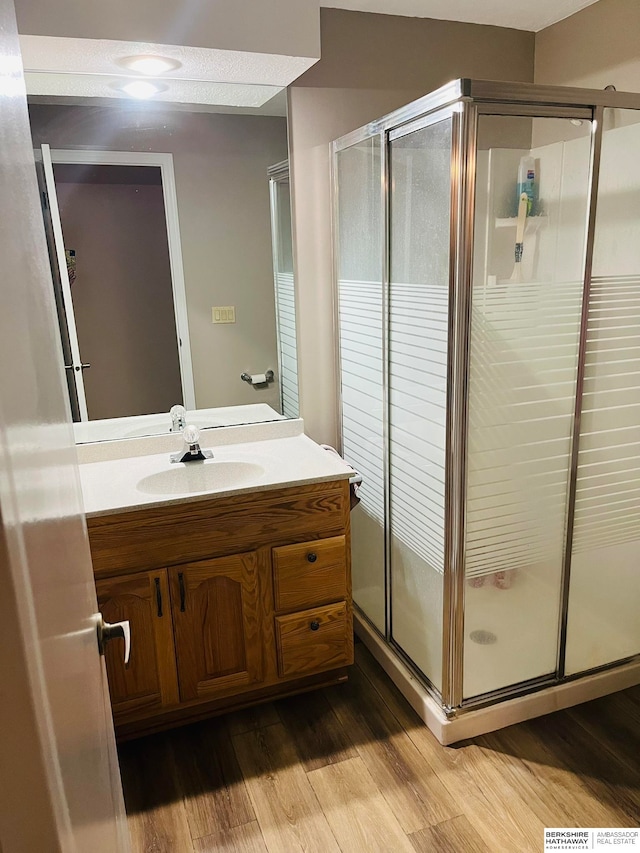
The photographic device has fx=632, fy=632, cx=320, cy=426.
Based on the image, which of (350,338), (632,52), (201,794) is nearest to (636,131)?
(632,52)

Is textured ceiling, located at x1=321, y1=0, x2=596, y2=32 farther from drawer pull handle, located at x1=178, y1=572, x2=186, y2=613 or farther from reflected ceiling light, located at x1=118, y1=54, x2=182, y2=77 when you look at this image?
drawer pull handle, located at x1=178, y1=572, x2=186, y2=613

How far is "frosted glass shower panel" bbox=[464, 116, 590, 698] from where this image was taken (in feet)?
5.60

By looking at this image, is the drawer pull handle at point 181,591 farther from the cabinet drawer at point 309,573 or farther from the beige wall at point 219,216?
the beige wall at point 219,216

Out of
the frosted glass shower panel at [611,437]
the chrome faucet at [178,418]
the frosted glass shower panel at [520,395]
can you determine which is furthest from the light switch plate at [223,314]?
the frosted glass shower panel at [611,437]

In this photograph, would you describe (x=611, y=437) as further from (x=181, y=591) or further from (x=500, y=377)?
(x=181, y=591)

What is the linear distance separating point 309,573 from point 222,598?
0.29 metres

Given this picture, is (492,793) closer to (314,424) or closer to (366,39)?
(314,424)

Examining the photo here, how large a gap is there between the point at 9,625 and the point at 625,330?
6.24ft

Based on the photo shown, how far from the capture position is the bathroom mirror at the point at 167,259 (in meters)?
2.03

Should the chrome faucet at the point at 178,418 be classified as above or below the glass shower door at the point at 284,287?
below

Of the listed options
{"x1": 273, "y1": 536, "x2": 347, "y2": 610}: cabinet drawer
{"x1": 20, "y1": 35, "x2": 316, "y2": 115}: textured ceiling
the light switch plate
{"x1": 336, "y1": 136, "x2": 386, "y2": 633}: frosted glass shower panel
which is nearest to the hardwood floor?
{"x1": 273, "y1": 536, "x2": 347, "y2": 610}: cabinet drawer

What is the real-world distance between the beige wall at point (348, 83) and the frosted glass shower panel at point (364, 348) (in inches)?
3.3

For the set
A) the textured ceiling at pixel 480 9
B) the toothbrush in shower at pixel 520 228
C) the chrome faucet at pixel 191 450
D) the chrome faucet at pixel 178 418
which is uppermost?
the textured ceiling at pixel 480 9

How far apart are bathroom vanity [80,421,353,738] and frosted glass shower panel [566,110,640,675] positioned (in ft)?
2.53
